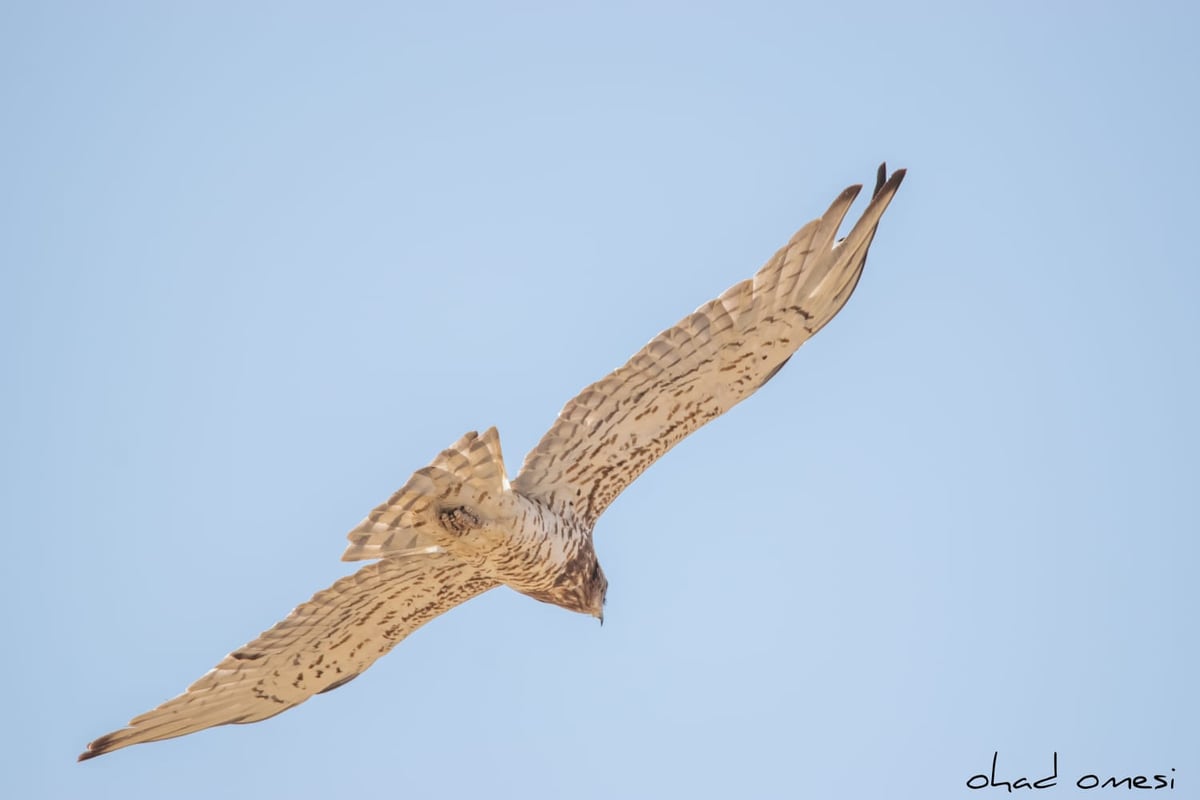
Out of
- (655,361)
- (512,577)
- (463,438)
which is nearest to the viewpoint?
(463,438)

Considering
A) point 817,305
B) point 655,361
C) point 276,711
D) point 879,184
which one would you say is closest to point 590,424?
point 655,361

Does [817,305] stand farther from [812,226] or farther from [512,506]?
[512,506]

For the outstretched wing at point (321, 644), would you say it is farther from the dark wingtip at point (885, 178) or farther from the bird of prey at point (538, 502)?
the dark wingtip at point (885, 178)

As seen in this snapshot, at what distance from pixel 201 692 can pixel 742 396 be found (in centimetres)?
392

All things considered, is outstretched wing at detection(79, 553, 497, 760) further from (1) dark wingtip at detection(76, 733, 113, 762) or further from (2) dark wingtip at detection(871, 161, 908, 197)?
(2) dark wingtip at detection(871, 161, 908, 197)

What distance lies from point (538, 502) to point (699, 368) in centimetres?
135

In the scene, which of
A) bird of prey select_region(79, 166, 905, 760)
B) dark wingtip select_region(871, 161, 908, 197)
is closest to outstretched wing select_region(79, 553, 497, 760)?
bird of prey select_region(79, 166, 905, 760)

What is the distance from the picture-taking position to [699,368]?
896 cm

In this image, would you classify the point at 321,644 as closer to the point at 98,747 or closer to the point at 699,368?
the point at 98,747

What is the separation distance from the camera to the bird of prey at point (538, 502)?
8578 millimetres

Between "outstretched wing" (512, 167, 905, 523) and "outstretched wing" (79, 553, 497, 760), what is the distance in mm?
890

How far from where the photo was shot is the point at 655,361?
888cm

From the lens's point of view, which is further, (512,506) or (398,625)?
(398,625)

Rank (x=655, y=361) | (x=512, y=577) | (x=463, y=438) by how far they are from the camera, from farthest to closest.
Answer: (x=512, y=577) < (x=655, y=361) < (x=463, y=438)
